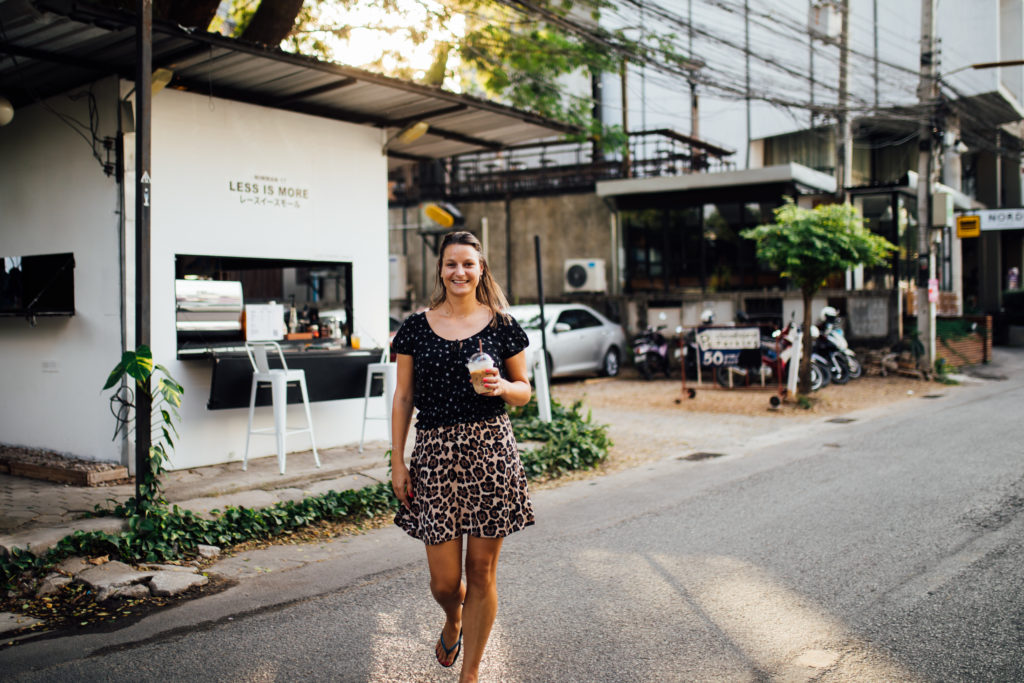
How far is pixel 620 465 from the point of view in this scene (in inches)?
354

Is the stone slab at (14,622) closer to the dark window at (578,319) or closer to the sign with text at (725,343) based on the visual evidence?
the sign with text at (725,343)

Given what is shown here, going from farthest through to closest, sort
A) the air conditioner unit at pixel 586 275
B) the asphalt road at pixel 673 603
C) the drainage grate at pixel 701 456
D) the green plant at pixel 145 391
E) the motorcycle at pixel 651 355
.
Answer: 1. the air conditioner unit at pixel 586 275
2. the motorcycle at pixel 651 355
3. the drainage grate at pixel 701 456
4. the green plant at pixel 145 391
5. the asphalt road at pixel 673 603

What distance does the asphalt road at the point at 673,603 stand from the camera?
3.70 m

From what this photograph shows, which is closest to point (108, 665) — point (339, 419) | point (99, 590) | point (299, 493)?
point (99, 590)

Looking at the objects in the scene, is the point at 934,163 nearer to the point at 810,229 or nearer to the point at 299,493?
the point at 810,229

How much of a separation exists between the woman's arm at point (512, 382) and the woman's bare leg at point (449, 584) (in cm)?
62

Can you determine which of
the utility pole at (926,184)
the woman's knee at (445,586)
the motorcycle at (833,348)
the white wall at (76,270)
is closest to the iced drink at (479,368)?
the woman's knee at (445,586)

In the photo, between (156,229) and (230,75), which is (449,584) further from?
(230,75)

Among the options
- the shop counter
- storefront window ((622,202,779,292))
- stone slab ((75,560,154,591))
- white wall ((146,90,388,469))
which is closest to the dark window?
storefront window ((622,202,779,292))

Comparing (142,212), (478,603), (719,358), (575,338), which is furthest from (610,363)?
(478,603)

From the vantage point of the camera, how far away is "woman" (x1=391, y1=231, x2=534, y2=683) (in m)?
3.34

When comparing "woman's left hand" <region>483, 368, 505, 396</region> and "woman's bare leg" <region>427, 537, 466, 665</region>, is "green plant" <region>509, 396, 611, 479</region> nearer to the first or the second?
"woman's bare leg" <region>427, 537, 466, 665</region>

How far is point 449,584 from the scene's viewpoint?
3.41 m

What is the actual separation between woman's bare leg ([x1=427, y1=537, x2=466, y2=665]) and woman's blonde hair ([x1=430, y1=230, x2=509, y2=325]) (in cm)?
94
